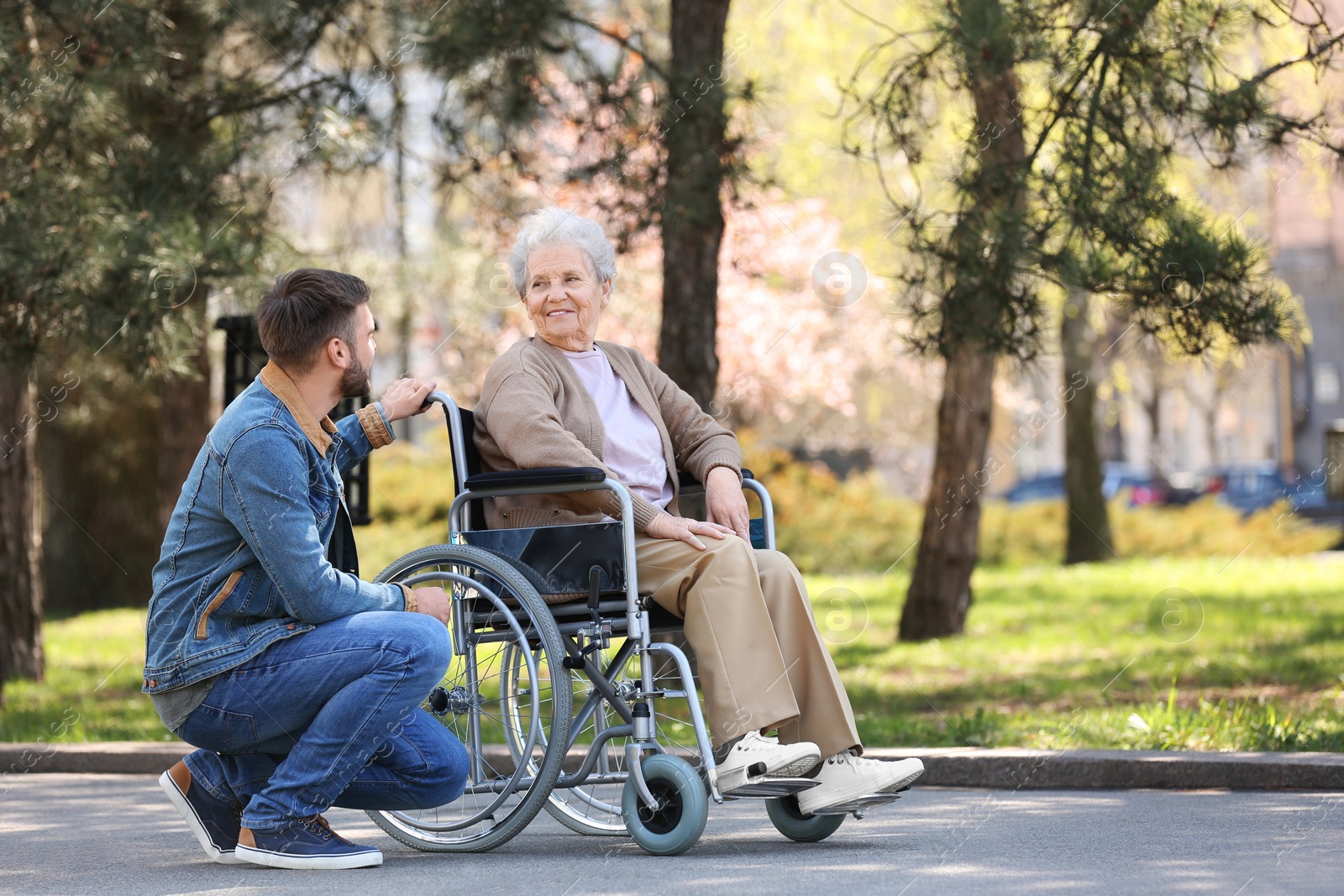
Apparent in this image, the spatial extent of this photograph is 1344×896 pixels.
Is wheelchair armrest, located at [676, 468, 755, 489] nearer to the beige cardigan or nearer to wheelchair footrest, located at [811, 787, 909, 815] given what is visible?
the beige cardigan

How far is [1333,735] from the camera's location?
16.6ft

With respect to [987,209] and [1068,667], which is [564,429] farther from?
[1068,667]

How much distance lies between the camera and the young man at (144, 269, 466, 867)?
11.1ft

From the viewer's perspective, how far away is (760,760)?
3.44 metres

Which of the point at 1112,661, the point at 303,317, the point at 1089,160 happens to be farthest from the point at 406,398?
the point at 1112,661

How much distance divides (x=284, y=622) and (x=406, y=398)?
Result: 64 cm

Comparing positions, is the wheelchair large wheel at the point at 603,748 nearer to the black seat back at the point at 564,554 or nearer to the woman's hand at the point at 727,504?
the black seat back at the point at 564,554

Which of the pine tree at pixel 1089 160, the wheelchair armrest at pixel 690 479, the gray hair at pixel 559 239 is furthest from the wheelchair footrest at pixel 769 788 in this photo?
the pine tree at pixel 1089 160

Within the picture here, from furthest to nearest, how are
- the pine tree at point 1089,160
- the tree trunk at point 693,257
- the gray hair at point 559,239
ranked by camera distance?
the tree trunk at point 693,257 → the pine tree at point 1089,160 → the gray hair at point 559,239

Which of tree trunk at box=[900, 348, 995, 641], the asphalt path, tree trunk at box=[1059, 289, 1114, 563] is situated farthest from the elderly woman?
tree trunk at box=[1059, 289, 1114, 563]

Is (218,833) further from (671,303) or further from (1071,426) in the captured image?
(1071,426)

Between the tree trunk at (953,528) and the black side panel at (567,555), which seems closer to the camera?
the black side panel at (567,555)

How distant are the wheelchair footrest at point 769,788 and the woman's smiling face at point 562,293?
51.8 inches

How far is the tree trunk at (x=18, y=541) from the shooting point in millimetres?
8047
